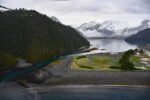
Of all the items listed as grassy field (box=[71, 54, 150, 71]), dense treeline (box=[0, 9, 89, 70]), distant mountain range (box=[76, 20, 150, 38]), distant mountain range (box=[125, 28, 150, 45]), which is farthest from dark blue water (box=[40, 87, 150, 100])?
distant mountain range (box=[76, 20, 150, 38])

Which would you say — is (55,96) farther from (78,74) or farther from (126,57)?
(126,57)

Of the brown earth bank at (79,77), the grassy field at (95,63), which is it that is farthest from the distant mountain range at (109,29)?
the brown earth bank at (79,77)

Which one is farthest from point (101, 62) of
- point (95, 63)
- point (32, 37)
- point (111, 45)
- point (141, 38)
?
point (32, 37)

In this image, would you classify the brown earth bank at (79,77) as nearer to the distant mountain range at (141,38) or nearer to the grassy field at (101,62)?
the grassy field at (101,62)

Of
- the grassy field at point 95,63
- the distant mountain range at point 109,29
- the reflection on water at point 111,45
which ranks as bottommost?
the grassy field at point 95,63

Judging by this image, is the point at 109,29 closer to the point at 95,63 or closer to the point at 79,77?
the point at 95,63

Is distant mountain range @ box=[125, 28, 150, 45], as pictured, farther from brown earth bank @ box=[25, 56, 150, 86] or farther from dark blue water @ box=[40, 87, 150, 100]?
dark blue water @ box=[40, 87, 150, 100]
